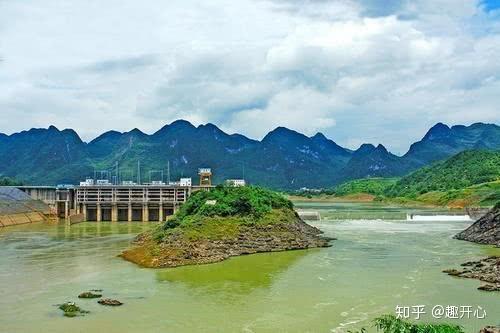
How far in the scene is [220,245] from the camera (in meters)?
40.5

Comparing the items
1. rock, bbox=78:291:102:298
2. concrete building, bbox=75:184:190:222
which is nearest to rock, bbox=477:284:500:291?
rock, bbox=78:291:102:298

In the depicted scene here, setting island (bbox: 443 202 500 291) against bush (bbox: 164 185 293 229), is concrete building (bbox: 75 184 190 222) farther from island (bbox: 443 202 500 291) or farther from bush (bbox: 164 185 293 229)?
island (bbox: 443 202 500 291)

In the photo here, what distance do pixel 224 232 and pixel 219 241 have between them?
1.72 metres

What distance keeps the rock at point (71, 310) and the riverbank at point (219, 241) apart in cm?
1128

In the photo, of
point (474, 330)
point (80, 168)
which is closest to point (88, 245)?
point (474, 330)

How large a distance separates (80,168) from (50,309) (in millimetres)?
176324

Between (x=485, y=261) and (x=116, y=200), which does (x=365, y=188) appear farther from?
(x=485, y=261)

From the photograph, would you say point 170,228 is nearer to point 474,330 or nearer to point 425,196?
point 474,330

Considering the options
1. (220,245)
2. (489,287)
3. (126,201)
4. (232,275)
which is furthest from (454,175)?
(232,275)

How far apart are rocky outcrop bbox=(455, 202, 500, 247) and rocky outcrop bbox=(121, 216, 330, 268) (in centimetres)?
1315

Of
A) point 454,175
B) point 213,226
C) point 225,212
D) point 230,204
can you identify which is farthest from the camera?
point 454,175

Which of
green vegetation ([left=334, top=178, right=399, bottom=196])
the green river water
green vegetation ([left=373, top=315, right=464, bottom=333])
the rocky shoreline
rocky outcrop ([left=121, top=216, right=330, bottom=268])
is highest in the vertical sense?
green vegetation ([left=334, top=178, right=399, bottom=196])

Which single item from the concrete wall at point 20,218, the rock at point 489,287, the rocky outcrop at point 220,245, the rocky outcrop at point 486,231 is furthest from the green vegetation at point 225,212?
the concrete wall at point 20,218

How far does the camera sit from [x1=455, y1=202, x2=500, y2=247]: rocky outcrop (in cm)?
4738
